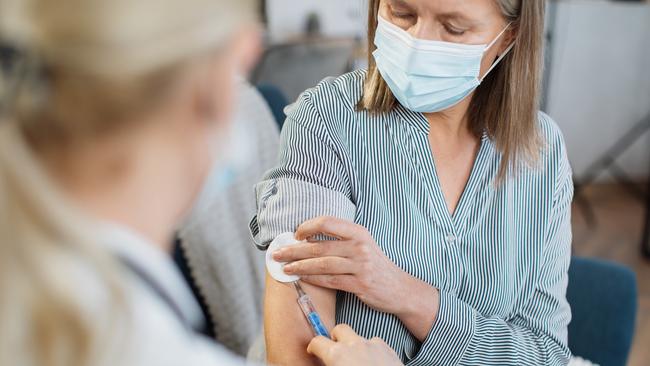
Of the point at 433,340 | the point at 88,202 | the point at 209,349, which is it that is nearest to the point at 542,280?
the point at 433,340

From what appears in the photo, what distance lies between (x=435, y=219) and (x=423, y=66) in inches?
10.3

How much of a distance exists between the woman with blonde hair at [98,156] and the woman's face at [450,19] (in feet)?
2.39

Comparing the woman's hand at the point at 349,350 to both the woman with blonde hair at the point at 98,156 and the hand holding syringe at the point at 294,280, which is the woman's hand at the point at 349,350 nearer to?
the hand holding syringe at the point at 294,280

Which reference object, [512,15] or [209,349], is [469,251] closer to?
[512,15]

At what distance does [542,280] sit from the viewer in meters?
1.28

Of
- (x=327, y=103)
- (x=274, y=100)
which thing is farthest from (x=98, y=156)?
(x=274, y=100)

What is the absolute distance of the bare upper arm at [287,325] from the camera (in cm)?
106

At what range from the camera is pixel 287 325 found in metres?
1.07

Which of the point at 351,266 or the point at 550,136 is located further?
the point at 550,136

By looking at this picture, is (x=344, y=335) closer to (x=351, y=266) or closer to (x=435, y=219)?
(x=351, y=266)

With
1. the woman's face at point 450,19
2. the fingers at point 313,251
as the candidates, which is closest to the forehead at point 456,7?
the woman's face at point 450,19

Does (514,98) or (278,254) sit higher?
(514,98)

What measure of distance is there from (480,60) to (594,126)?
3772mm

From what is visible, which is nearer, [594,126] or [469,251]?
[469,251]
